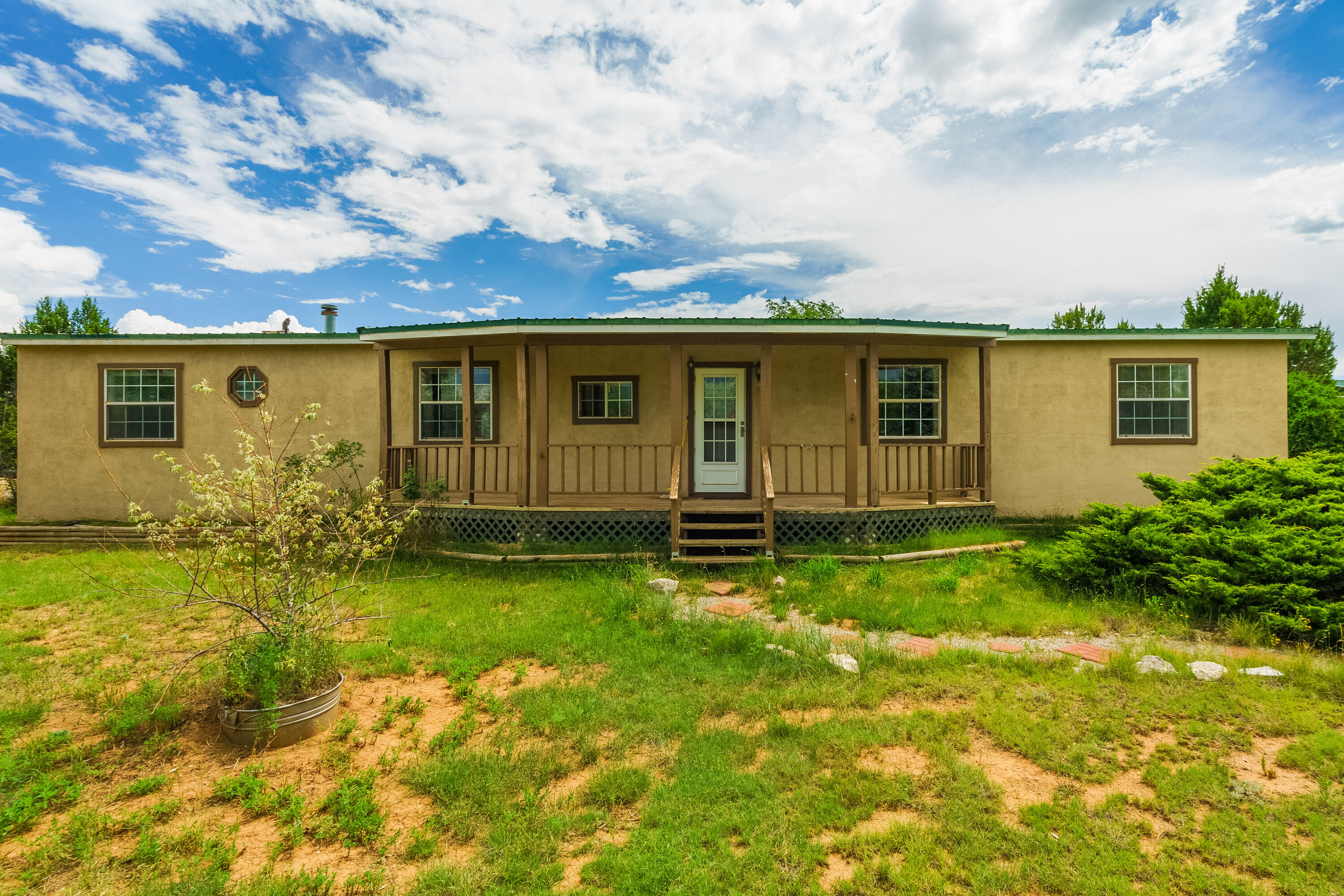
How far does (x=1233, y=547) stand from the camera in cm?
489

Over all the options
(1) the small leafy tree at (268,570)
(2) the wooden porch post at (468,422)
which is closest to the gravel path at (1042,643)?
(1) the small leafy tree at (268,570)

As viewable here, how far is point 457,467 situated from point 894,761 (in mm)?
8742

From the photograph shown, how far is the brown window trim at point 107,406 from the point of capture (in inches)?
404

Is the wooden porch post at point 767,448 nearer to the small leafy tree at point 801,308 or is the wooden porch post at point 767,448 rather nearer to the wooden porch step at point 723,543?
the wooden porch step at point 723,543

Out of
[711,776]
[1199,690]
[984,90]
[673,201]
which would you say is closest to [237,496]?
[711,776]

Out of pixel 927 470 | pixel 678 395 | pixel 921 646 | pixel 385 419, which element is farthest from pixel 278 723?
pixel 927 470

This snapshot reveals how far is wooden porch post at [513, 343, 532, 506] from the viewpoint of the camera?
27.5ft

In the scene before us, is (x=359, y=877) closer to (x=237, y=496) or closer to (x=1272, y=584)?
(x=237, y=496)

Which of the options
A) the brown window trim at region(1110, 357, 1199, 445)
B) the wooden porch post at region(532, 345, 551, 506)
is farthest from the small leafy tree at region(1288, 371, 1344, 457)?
the wooden porch post at region(532, 345, 551, 506)

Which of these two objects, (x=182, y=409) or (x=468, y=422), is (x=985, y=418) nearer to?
(x=468, y=422)

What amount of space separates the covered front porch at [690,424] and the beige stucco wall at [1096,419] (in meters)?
0.85

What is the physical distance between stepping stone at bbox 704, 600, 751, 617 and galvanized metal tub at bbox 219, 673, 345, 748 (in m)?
3.30

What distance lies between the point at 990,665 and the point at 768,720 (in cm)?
193

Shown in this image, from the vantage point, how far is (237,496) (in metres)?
3.75
